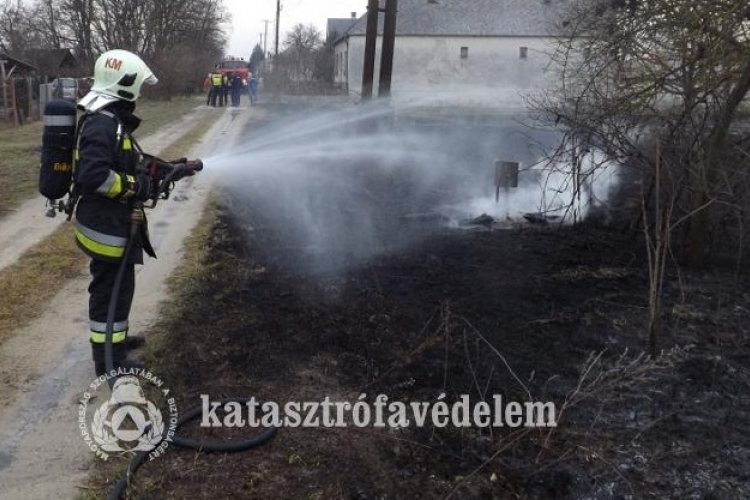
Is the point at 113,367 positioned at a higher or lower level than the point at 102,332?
lower

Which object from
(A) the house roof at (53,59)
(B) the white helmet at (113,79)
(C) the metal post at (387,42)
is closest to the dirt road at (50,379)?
(B) the white helmet at (113,79)

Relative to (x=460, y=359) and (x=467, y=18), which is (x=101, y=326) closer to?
(x=460, y=359)

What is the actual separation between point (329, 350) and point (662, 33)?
16.2 ft

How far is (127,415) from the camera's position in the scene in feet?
12.2

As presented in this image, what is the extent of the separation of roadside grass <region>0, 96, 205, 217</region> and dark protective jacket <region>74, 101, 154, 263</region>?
5.49 metres

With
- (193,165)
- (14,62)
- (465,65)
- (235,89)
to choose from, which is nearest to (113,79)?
(193,165)

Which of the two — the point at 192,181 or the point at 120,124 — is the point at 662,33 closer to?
the point at 120,124

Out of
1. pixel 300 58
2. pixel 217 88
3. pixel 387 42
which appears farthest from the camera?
pixel 300 58

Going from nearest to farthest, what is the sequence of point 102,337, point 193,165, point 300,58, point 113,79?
point 113,79, point 102,337, point 193,165, point 300,58

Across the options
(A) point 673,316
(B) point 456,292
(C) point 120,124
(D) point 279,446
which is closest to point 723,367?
(A) point 673,316

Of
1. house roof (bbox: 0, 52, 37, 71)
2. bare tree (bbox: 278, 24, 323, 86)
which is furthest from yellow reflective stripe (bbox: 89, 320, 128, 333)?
bare tree (bbox: 278, 24, 323, 86)

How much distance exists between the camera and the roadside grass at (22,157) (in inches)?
377

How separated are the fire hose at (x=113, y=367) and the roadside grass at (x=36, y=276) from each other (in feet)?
4.40

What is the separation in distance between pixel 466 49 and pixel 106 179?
38.4 metres
